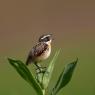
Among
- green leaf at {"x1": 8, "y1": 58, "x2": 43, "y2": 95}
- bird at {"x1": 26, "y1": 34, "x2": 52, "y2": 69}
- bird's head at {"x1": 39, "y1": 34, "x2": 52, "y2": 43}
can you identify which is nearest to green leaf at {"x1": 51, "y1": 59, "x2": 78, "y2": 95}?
green leaf at {"x1": 8, "y1": 58, "x2": 43, "y2": 95}

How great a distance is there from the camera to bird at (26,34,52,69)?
371 cm

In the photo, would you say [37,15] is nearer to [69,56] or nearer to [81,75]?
[69,56]

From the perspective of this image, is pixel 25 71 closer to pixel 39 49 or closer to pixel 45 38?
pixel 39 49

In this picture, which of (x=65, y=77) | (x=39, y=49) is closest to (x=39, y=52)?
(x=39, y=49)

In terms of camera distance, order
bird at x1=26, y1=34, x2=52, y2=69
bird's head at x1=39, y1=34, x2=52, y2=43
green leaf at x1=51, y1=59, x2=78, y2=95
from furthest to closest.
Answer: bird's head at x1=39, y1=34, x2=52, y2=43
bird at x1=26, y1=34, x2=52, y2=69
green leaf at x1=51, y1=59, x2=78, y2=95

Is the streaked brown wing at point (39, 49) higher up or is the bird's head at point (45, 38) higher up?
the streaked brown wing at point (39, 49)

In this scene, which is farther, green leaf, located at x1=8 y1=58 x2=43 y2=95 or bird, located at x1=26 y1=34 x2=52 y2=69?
bird, located at x1=26 y1=34 x2=52 y2=69

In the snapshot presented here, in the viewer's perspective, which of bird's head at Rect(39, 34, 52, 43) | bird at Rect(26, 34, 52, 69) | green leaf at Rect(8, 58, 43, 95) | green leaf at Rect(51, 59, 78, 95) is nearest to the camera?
green leaf at Rect(8, 58, 43, 95)

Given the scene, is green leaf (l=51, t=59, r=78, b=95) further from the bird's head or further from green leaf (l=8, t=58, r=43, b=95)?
the bird's head

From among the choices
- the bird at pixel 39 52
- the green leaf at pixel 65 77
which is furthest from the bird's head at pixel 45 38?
the green leaf at pixel 65 77

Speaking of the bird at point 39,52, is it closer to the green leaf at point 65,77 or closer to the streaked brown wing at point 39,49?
the streaked brown wing at point 39,49

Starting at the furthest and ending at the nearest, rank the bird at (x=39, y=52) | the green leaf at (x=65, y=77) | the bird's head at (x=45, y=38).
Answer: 1. the bird's head at (x=45, y=38)
2. the bird at (x=39, y=52)
3. the green leaf at (x=65, y=77)

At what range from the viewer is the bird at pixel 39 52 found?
12.2 ft

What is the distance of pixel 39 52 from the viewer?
149 inches
